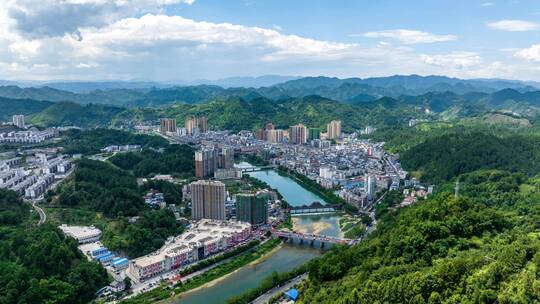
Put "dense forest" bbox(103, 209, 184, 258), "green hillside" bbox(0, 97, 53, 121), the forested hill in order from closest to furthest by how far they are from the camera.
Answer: "dense forest" bbox(103, 209, 184, 258)
the forested hill
"green hillside" bbox(0, 97, 53, 121)

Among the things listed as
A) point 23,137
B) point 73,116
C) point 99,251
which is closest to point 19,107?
point 73,116

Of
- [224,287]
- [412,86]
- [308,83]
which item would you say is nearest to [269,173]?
[224,287]

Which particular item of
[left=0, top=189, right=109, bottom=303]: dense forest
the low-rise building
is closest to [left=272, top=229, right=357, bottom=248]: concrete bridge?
the low-rise building

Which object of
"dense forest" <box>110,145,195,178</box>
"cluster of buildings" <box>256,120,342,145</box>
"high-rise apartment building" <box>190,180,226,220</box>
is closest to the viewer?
"high-rise apartment building" <box>190,180,226,220</box>

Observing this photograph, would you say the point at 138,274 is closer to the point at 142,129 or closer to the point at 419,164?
the point at 419,164

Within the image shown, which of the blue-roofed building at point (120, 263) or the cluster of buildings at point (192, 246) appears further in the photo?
the blue-roofed building at point (120, 263)

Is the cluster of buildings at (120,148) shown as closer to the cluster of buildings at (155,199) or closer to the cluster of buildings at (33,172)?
the cluster of buildings at (33,172)

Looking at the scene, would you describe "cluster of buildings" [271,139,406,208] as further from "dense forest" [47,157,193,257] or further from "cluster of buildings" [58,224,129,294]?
"cluster of buildings" [58,224,129,294]

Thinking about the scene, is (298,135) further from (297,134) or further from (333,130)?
(333,130)

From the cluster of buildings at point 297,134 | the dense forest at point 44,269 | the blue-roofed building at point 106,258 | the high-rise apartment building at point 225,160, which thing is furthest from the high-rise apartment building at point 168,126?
the blue-roofed building at point 106,258
